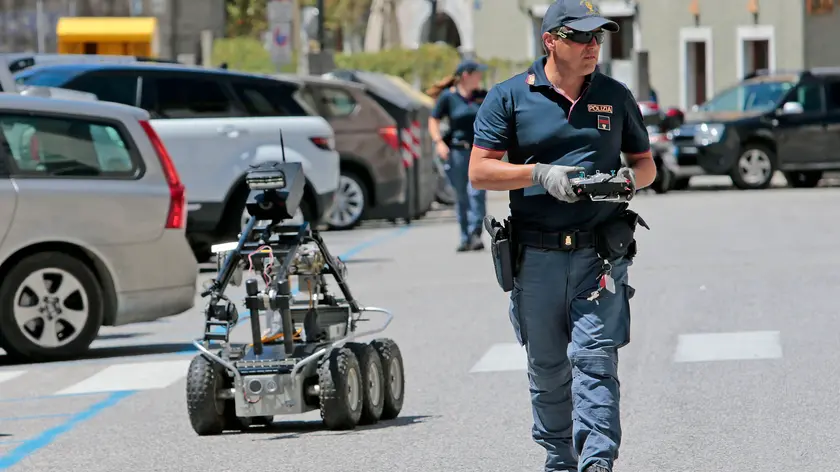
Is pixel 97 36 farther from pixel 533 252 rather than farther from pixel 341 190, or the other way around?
pixel 533 252

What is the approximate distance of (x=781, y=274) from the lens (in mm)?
16609

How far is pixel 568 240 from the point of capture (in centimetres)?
710

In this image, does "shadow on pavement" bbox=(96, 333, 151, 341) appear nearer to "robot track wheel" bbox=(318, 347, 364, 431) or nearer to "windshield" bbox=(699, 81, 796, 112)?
"robot track wheel" bbox=(318, 347, 364, 431)

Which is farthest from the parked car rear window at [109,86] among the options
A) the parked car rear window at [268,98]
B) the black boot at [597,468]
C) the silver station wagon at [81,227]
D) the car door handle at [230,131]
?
the black boot at [597,468]

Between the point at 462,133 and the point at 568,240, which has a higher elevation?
the point at 568,240

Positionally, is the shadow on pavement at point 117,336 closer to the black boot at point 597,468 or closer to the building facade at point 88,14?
the black boot at point 597,468

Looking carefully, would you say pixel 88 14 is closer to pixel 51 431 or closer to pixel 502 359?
pixel 502 359

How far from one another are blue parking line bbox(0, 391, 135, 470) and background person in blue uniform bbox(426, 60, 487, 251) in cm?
861

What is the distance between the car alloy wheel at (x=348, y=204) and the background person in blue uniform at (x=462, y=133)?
4.01m

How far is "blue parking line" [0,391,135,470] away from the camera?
910 centimetres

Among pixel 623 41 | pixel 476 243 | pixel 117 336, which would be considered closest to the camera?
pixel 117 336

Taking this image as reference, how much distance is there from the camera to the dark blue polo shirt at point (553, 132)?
714cm

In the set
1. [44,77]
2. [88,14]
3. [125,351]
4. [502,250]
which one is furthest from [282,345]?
[88,14]

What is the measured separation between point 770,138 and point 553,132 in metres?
24.9
